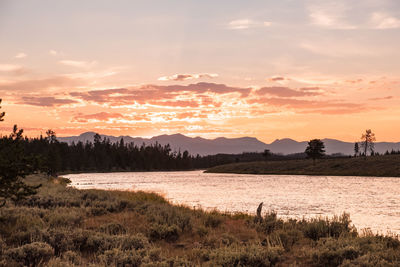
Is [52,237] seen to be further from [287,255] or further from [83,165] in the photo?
[83,165]

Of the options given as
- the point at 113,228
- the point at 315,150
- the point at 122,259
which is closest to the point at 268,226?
the point at 113,228

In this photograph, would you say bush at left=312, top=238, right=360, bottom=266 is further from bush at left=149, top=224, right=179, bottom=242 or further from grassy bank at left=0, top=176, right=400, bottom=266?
bush at left=149, top=224, right=179, bottom=242

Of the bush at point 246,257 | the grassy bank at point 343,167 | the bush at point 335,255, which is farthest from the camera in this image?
the grassy bank at point 343,167

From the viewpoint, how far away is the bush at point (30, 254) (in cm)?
962

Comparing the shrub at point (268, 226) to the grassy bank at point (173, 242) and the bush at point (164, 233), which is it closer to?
the grassy bank at point (173, 242)

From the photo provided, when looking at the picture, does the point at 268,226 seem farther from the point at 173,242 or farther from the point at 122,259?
the point at 122,259

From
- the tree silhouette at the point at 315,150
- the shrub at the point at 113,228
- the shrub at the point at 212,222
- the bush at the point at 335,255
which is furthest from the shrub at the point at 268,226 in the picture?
the tree silhouette at the point at 315,150

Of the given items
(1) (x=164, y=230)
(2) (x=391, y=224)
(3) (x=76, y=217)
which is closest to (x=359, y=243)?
(1) (x=164, y=230)

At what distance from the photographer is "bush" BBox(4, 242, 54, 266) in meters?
9.62

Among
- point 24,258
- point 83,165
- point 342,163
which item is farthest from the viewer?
point 83,165

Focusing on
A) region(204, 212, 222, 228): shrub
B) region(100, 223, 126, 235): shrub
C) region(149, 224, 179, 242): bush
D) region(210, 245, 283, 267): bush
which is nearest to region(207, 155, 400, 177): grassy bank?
region(204, 212, 222, 228): shrub

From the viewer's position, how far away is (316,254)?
10359 mm

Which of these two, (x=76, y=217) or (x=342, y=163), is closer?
(x=76, y=217)

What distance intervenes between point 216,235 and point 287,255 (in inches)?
125
